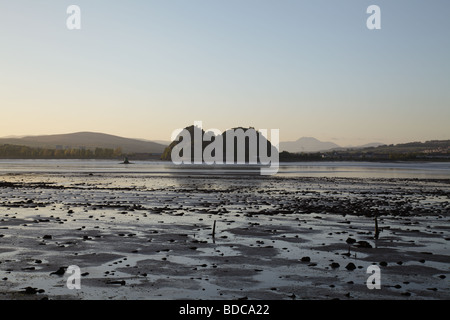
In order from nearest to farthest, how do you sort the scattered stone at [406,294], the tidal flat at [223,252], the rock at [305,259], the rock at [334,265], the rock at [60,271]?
the scattered stone at [406,294]
the tidal flat at [223,252]
the rock at [60,271]
the rock at [334,265]
the rock at [305,259]

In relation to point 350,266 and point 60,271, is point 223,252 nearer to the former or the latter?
point 350,266

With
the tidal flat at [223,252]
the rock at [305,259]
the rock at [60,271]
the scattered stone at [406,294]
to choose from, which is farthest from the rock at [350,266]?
the rock at [60,271]

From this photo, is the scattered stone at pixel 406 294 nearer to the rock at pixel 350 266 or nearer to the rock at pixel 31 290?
the rock at pixel 350 266

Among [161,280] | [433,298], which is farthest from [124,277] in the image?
[433,298]

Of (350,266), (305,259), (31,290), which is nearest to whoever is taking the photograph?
(31,290)

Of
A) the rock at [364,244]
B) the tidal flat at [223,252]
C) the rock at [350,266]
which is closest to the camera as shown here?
the tidal flat at [223,252]

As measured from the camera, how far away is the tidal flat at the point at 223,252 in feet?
45.2

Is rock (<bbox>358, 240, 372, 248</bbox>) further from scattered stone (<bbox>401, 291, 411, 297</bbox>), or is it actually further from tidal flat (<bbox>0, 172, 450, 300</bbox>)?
scattered stone (<bbox>401, 291, 411, 297</bbox>)

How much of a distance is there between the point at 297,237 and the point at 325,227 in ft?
13.2

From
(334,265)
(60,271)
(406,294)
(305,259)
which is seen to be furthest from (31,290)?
(406,294)

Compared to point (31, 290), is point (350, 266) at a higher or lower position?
lower

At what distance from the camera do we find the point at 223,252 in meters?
19.3
